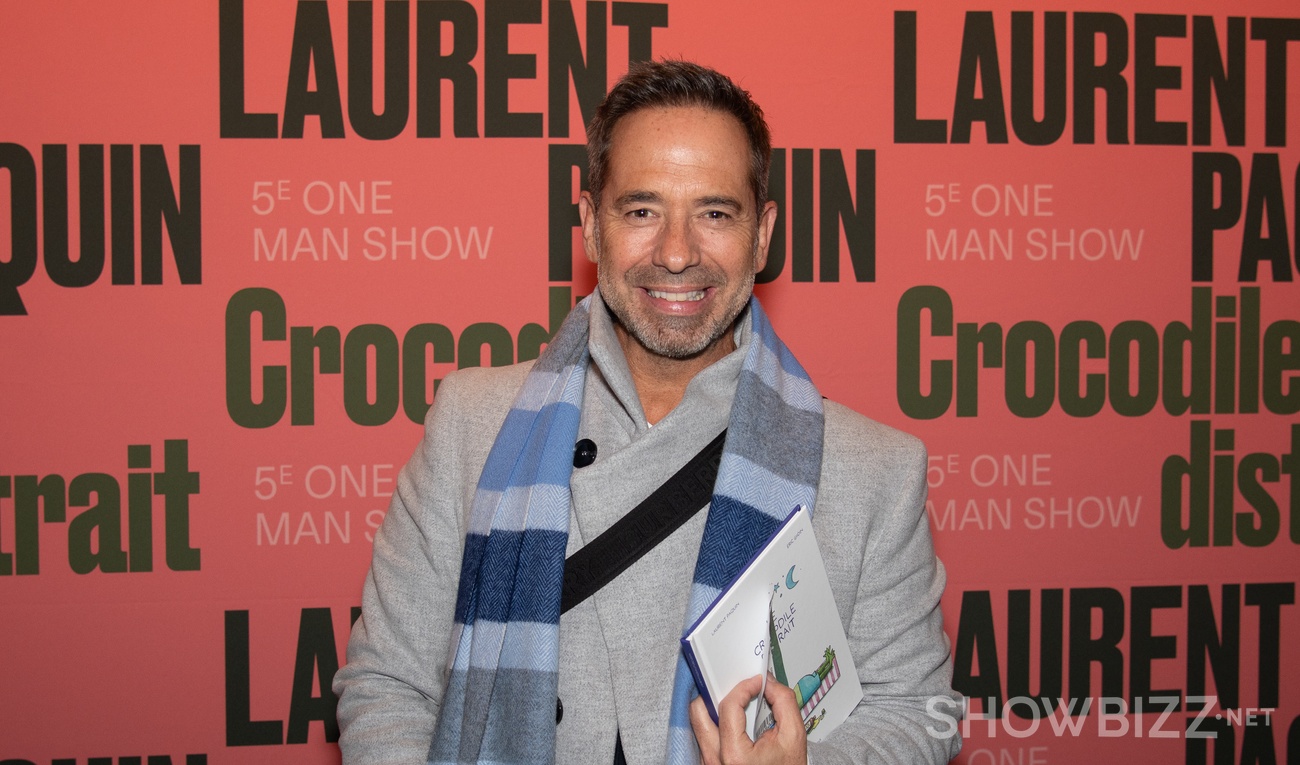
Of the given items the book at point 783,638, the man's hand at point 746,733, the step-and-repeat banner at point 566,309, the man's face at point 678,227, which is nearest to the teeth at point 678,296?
the man's face at point 678,227

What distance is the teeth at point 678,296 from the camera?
1.54 m

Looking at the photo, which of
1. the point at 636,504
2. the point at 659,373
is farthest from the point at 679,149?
the point at 636,504

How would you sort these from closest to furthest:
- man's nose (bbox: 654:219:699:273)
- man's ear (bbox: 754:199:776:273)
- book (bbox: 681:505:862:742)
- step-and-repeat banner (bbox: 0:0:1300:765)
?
1. book (bbox: 681:505:862:742)
2. man's nose (bbox: 654:219:699:273)
3. man's ear (bbox: 754:199:776:273)
4. step-and-repeat banner (bbox: 0:0:1300:765)

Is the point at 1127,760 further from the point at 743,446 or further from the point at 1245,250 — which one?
the point at 743,446

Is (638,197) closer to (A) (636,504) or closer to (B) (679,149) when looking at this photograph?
(B) (679,149)

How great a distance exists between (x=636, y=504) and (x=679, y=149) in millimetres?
529

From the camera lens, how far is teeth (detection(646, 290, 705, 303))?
5.06ft

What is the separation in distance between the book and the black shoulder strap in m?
0.26

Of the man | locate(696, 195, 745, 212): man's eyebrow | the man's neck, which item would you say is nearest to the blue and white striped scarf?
the man

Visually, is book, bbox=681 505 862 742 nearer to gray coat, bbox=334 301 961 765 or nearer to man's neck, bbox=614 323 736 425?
gray coat, bbox=334 301 961 765

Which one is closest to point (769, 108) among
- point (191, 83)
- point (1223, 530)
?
point (191, 83)

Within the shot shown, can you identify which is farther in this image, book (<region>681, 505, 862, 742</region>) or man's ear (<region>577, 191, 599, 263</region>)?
man's ear (<region>577, 191, 599, 263</region>)

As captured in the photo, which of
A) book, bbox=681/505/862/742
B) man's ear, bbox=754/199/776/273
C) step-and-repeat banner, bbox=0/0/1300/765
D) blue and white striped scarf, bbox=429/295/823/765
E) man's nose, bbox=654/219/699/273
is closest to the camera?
book, bbox=681/505/862/742

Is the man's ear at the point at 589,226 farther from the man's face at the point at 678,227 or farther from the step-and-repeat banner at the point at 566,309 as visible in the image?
the step-and-repeat banner at the point at 566,309
